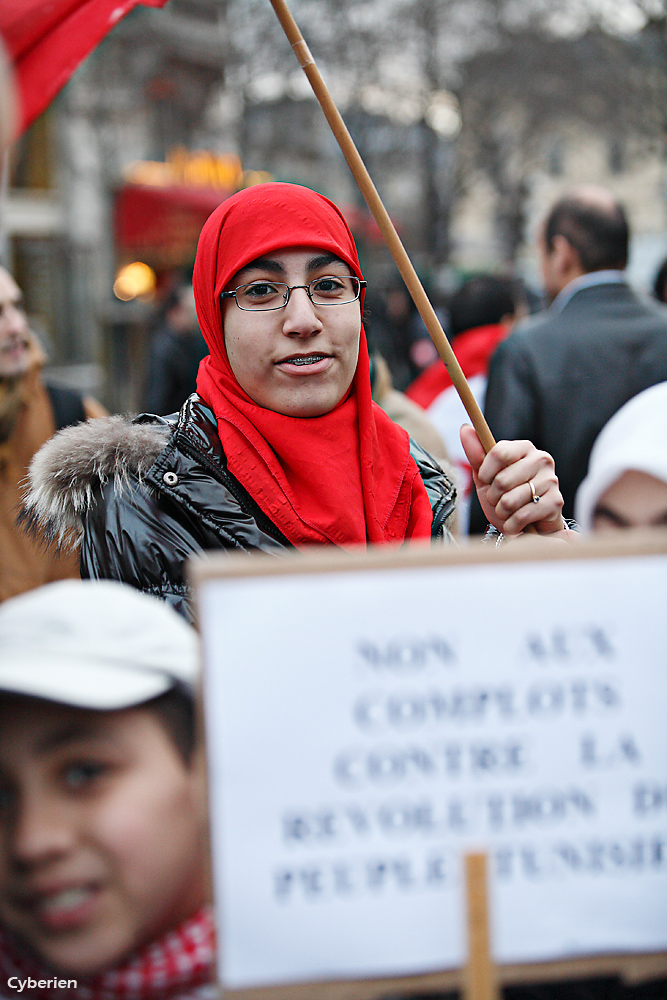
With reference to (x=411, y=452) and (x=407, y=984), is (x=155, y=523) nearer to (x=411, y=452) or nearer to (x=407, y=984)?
(x=411, y=452)

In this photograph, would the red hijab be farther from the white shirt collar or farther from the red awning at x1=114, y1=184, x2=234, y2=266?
the red awning at x1=114, y1=184, x2=234, y2=266

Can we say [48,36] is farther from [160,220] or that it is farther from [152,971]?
[160,220]

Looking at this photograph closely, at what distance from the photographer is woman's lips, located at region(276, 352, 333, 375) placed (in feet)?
6.84

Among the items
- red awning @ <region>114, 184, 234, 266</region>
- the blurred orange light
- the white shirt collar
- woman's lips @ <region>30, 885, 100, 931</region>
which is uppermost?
red awning @ <region>114, 184, 234, 266</region>

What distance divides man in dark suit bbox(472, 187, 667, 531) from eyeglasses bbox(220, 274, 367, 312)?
1414 millimetres

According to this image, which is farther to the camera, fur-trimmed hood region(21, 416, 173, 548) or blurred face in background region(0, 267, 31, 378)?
blurred face in background region(0, 267, 31, 378)

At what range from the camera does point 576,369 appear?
3453 mm

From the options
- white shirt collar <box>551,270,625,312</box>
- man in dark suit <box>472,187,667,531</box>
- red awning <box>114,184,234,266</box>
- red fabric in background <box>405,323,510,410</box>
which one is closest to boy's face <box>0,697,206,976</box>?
man in dark suit <box>472,187,667,531</box>

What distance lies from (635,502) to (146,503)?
3.43 ft

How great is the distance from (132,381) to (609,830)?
16.9 m

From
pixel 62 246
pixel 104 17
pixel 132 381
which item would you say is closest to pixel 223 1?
pixel 62 246

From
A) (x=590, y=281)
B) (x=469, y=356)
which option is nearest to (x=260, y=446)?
(x=590, y=281)

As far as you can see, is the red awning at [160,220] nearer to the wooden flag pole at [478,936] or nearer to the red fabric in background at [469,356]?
the red fabric in background at [469,356]

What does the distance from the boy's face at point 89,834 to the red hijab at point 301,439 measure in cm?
94
